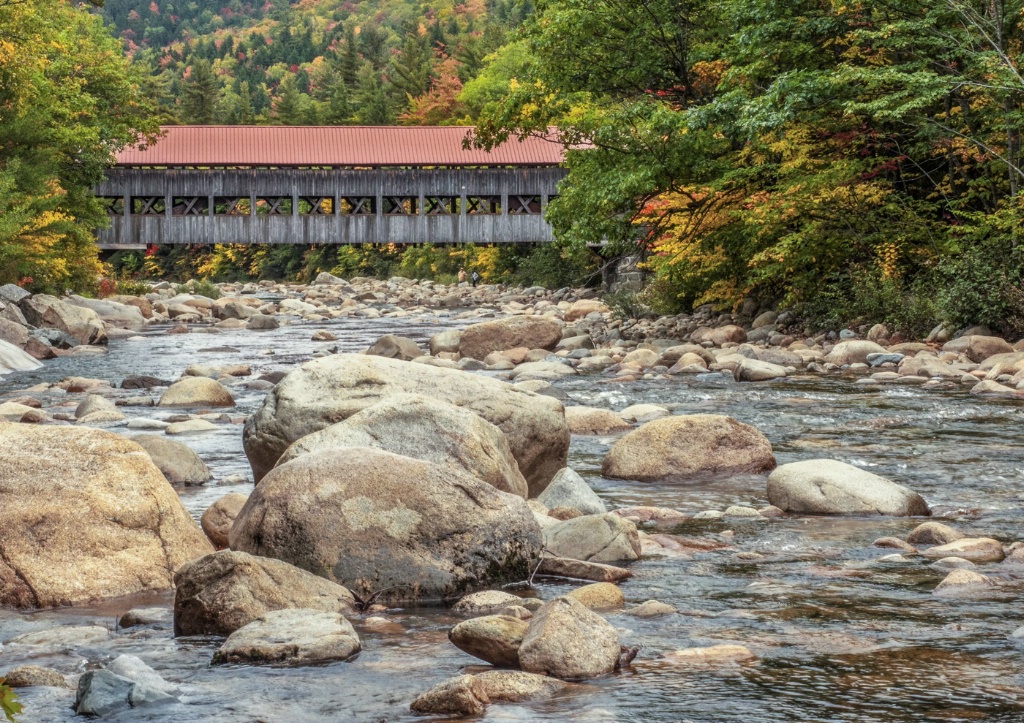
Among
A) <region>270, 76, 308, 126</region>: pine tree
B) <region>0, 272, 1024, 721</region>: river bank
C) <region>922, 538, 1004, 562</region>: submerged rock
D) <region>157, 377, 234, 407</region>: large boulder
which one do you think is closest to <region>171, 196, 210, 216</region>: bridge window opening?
<region>270, 76, 308, 126</region>: pine tree

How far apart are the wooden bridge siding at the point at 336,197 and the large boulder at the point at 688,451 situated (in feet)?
92.4

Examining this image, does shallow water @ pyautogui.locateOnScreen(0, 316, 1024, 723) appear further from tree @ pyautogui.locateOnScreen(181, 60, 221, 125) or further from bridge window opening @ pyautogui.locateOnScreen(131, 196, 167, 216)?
tree @ pyautogui.locateOnScreen(181, 60, 221, 125)

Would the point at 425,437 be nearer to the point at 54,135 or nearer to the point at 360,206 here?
the point at 54,135

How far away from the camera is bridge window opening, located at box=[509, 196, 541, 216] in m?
36.5

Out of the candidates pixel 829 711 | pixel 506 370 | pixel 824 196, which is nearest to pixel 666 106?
pixel 824 196

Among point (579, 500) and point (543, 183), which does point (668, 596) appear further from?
point (543, 183)

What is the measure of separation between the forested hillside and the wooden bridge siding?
371 centimetres

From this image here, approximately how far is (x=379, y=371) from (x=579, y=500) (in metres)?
1.77

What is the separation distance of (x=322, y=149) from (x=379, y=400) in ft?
97.8

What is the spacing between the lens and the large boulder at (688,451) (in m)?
8.02

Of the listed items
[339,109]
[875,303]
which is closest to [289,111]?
[339,109]

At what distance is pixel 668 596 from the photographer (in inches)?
203

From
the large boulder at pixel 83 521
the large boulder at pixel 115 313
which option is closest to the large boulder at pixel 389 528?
the large boulder at pixel 83 521

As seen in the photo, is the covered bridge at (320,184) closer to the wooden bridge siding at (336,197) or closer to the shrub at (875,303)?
the wooden bridge siding at (336,197)
